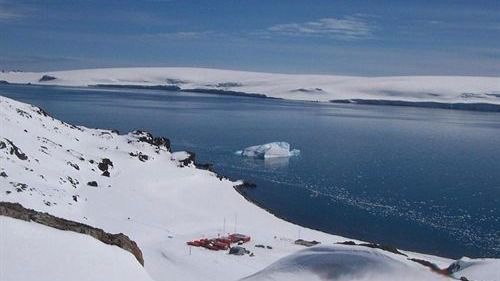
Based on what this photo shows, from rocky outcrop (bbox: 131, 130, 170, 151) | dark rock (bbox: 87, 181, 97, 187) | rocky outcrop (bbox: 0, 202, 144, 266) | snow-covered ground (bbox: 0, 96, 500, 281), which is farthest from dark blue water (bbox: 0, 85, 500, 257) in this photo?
rocky outcrop (bbox: 0, 202, 144, 266)

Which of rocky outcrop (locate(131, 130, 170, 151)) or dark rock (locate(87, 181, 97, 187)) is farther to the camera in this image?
rocky outcrop (locate(131, 130, 170, 151))

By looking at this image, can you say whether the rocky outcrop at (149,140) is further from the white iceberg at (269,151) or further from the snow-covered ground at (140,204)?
the white iceberg at (269,151)

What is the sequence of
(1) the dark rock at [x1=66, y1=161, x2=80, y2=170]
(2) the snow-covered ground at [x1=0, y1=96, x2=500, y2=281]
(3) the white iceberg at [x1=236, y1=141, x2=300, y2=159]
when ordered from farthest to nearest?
(3) the white iceberg at [x1=236, y1=141, x2=300, y2=159] < (1) the dark rock at [x1=66, y1=161, x2=80, y2=170] < (2) the snow-covered ground at [x1=0, y1=96, x2=500, y2=281]

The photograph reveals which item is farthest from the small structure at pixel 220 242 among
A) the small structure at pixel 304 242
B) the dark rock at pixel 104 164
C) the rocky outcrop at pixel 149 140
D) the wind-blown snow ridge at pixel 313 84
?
the wind-blown snow ridge at pixel 313 84

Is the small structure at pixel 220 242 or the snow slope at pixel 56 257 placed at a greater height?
the snow slope at pixel 56 257

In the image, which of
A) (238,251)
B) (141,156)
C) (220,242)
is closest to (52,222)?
(238,251)

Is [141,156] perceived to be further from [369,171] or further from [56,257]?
[56,257]

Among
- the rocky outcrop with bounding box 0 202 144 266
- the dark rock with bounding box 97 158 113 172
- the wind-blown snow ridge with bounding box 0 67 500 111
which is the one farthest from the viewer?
the wind-blown snow ridge with bounding box 0 67 500 111

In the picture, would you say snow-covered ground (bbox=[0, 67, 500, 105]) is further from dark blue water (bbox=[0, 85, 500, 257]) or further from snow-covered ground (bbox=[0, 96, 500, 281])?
snow-covered ground (bbox=[0, 96, 500, 281])

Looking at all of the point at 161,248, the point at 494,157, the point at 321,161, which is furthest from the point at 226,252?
the point at 494,157
